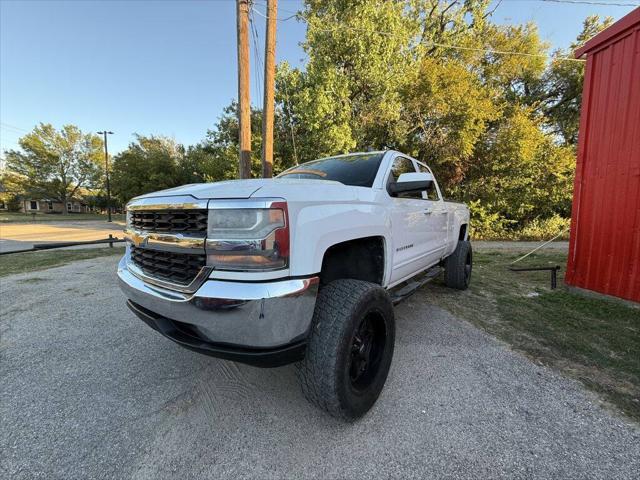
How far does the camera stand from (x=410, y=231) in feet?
9.82

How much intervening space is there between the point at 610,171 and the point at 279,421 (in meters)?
5.46

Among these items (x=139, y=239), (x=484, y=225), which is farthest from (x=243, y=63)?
(x=484, y=225)

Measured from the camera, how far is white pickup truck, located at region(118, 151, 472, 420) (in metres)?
1.54

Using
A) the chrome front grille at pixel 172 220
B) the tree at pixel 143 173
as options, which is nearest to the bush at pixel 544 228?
the chrome front grille at pixel 172 220

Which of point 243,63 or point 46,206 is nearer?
point 243,63

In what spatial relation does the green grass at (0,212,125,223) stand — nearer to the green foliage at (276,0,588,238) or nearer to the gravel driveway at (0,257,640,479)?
the green foliage at (276,0,588,238)

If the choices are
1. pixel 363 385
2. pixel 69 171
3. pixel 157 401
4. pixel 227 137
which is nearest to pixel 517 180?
pixel 227 137

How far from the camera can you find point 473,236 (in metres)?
13.6

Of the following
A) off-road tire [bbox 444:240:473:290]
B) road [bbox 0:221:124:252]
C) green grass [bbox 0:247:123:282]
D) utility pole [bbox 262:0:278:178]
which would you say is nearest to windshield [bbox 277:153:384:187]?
off-road tire [bbox 444:240:473:290]

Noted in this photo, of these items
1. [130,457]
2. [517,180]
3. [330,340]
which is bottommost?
Result: [130,457]

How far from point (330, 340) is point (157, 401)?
1.39 m

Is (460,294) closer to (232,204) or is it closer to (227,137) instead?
(232,204)

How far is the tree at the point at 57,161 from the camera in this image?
45500mm

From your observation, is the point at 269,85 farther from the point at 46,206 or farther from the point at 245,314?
the point at 46,206
